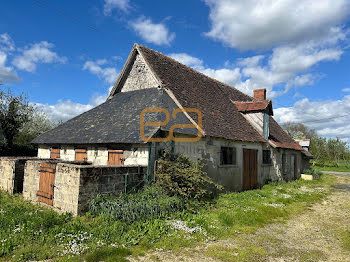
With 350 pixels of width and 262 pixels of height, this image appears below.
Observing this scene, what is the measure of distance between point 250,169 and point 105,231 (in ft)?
32.0

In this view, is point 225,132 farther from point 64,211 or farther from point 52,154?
point 52,154

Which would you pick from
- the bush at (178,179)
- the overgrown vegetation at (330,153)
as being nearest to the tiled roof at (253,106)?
the bush at (178,179)

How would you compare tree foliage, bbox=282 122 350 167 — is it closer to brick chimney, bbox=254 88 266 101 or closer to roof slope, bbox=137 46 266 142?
brick chimney, bbox=254 88 266 101

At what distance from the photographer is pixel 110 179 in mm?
7582

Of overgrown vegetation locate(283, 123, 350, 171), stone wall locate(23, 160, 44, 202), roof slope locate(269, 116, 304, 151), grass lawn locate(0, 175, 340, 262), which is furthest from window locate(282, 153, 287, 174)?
overgrown vegetation locate(283, 123, 350, 171)

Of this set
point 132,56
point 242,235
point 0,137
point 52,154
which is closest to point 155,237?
point 242,235

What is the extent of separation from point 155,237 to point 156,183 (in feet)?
9.94

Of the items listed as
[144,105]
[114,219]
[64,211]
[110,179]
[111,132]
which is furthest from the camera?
[144,105]

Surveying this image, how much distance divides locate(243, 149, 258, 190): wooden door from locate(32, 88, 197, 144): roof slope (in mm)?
4562

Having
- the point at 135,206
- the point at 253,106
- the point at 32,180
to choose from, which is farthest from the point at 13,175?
the point at 253,106

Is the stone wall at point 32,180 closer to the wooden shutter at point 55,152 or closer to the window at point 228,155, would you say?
the wooden shutter at point 55,152

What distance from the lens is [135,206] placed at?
6699mm

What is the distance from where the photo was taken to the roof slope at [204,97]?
1205 cm

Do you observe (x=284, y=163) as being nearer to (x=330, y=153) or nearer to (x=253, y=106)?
(x=253, y=106)
